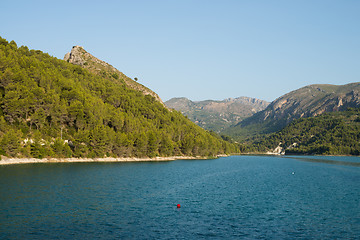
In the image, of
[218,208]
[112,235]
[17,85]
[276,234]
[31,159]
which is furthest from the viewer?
[17,85]

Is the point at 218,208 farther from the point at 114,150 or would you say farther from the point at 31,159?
the point at 114,150

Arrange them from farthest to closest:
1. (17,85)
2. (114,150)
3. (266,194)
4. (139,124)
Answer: (139,124), (114,150), (17,85), (266,194)

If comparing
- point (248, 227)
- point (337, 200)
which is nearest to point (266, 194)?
point (337, 200)

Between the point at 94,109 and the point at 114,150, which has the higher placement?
the point at 94,109

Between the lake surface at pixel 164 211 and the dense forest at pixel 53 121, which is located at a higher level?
the dense forest at pixel 53 121

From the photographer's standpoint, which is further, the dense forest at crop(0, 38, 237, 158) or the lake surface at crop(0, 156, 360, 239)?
the dense forest at crop(0, 38, 237, 158)

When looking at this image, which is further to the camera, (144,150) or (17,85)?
(144,150)

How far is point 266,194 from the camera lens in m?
69.5

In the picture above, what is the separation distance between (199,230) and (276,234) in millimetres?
9906

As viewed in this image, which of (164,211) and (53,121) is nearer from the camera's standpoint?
(164,211)

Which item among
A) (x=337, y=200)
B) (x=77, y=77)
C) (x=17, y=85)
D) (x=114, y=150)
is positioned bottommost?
(x=337, y=200)

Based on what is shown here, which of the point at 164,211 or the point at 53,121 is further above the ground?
the point at 53,121

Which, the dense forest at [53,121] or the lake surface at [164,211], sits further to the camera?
the dense forest at [53,121]

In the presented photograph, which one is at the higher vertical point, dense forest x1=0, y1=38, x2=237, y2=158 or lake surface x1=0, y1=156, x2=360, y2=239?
dense forest x1=0, y1=38, x2=237, y2=158
